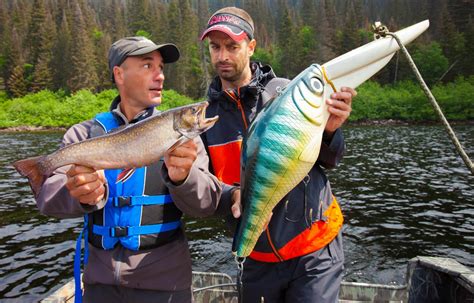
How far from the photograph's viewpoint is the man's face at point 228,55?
3.52 m

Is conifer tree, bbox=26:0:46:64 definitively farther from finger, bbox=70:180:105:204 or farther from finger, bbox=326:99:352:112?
finger, bbox=326:99:352:112

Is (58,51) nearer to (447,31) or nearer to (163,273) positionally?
(447,31)

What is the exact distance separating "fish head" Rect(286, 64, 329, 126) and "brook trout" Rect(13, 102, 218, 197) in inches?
24.3

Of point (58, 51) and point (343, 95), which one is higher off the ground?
point (58, 51)

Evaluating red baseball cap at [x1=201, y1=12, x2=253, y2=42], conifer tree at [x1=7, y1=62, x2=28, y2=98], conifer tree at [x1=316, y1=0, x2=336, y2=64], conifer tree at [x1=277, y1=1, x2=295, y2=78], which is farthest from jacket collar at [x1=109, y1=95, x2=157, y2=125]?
conifer tree at [x1=7, y1=62, x2=28, y2=98]

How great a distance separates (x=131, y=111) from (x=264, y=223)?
1905 mm

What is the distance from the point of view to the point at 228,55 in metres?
3.52

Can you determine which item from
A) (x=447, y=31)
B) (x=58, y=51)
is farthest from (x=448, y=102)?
(x=58, y=51)

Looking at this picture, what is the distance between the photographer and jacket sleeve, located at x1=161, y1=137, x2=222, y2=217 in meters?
2.86

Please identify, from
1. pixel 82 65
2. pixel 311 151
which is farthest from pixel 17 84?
pixel 311 151

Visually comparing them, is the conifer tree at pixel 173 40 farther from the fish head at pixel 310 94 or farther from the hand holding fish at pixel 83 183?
the fish head at pixel 310 94

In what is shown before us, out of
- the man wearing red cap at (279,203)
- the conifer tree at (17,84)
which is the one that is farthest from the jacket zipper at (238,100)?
the conifer tree at (17,84)

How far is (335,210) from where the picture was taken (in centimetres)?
345

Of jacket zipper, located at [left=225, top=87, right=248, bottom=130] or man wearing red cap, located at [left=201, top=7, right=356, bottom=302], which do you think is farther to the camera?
jacket zipper, located at [left=225, top=87, right=248, bottom=130]
